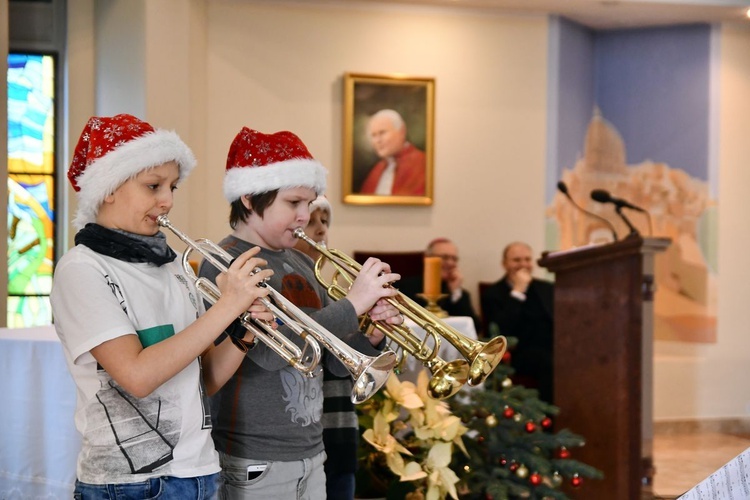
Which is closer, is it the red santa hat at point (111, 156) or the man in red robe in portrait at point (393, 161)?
the red santa hat at point (111, 156)

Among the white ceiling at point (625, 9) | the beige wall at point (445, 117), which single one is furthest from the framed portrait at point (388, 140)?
the white ceiling at point (625, 9)

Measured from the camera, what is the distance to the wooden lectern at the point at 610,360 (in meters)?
4.24

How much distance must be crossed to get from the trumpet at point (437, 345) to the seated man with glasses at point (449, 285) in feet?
11.7

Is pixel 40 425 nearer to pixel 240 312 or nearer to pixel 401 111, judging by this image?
pixel 240 312

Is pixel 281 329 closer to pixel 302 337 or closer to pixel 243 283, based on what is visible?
pixel 302 337

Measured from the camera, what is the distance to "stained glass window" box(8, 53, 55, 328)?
6.42 m

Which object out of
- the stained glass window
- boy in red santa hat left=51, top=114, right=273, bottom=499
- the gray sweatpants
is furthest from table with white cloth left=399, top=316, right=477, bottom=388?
the stained glass window

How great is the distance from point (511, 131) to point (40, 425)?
4.97m

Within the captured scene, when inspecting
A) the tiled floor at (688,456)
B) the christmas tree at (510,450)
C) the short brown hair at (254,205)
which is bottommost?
the tiled floor at (688,456)

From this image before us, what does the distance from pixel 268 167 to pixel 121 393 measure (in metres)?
0.69

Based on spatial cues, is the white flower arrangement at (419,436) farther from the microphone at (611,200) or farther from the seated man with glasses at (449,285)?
the seated man with glasses at (449,285)

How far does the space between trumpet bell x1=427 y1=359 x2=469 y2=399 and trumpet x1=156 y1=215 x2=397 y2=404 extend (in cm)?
45

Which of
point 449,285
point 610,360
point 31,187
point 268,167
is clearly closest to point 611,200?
point 610,360

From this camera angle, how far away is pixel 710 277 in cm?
743
